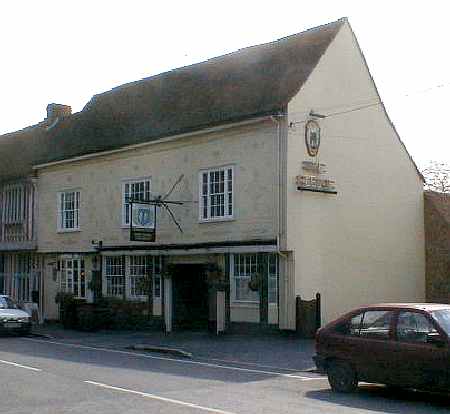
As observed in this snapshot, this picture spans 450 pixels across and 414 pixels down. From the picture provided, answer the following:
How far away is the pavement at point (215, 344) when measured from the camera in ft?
61.2

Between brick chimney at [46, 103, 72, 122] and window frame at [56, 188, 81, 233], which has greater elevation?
brick chimney at [46, 103, 72, 122]

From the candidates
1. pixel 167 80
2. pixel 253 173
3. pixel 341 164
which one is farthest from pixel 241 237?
pixel 167 80

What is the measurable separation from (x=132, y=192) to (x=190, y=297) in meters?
4.48

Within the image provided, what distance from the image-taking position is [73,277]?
3200 centimetres

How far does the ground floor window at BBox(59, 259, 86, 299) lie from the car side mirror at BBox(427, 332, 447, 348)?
2118 cm

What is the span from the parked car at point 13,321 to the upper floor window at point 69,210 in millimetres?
5559

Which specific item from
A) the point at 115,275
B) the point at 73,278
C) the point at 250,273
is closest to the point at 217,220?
the point at 250,273

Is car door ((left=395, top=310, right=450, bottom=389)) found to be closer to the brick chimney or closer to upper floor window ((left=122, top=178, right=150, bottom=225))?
upper floor window ((left=122, top=178, right=150, bottom=225))

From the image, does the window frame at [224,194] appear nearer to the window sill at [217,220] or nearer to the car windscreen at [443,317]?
the window sill at [217,220]

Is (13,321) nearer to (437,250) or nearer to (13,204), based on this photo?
(13,204)

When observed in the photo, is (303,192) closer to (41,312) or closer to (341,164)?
(341,164)

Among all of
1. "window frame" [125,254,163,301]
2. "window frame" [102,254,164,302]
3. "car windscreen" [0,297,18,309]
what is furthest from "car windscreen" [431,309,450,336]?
"car windscreen" [0,297,18,309]

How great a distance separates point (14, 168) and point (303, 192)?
16.9 meters

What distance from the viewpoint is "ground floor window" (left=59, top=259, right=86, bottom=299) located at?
103ft
